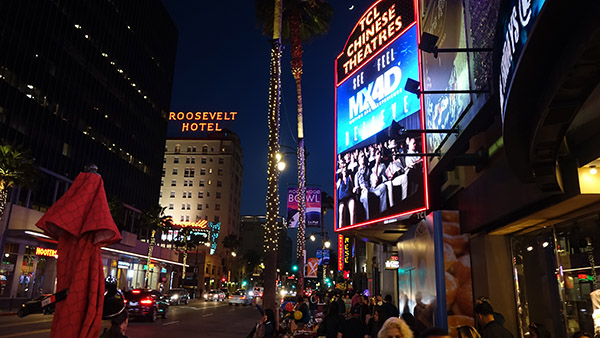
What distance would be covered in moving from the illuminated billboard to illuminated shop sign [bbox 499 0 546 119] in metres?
10.9

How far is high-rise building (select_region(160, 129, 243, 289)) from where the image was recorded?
121000 millimetres

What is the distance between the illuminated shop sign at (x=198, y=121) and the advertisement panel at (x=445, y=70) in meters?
114

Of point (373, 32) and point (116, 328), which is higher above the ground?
point (373, 32)

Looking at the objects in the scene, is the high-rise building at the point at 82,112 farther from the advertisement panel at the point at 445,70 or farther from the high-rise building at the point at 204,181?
the high-rise building at the point at 204,181

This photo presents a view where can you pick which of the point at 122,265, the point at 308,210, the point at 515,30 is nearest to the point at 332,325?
the point at 515,30

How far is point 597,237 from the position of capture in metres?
8.40

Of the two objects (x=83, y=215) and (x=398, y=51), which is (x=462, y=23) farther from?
(x=83, y=215)

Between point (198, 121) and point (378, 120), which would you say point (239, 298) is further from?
point (198, 121)

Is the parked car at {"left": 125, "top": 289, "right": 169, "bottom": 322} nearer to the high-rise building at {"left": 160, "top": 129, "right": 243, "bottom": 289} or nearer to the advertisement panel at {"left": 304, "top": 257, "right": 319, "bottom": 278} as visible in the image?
the advertisement panel at {"left": 304, "top": 257, "right": 319, "bottom": 278}

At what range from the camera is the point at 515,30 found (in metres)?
4.68

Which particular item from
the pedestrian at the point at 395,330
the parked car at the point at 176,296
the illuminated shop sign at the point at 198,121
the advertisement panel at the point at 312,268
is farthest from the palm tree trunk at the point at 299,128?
the illuminated shop sign at the point at 198,121

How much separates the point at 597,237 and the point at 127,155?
67.7 m

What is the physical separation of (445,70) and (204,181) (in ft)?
378

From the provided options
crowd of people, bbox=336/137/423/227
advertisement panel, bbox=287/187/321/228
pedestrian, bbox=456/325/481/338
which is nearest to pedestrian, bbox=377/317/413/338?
pedestrian, bbox=456/325/481/338
